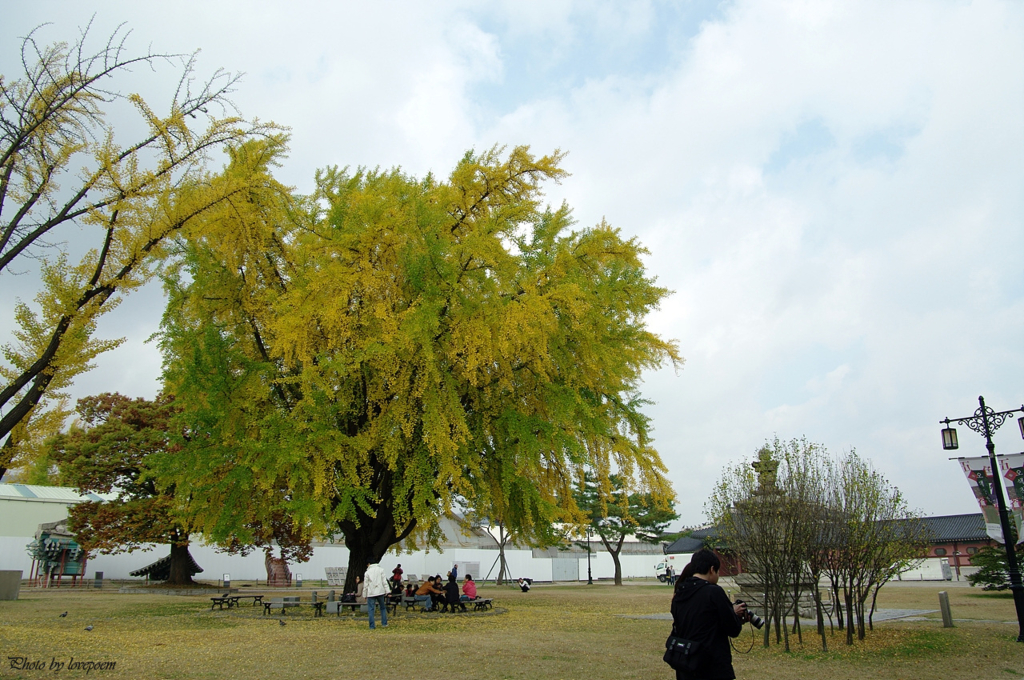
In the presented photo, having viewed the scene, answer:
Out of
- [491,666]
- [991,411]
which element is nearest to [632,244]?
[991,411]

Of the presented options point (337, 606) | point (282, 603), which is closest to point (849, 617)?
point (337, 606)

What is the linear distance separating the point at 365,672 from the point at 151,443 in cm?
2156

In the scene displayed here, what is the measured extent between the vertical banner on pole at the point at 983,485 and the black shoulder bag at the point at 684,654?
38.9 ft

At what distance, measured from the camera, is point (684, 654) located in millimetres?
4289

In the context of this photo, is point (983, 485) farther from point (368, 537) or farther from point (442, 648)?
point (368, 537)

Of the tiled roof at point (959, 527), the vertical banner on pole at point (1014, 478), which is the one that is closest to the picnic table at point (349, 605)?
the vertical banner on pole at point (1014, 478)

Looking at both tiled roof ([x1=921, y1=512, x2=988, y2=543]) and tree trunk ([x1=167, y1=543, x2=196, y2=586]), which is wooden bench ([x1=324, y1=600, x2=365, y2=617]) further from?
tiled roof ([x1=921, y1=512, x2=988, y2=543])

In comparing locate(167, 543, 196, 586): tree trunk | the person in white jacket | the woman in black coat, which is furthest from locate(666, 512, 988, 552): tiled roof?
the woman in black coat

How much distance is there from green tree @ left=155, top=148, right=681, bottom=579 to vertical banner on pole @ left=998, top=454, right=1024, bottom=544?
659 cm

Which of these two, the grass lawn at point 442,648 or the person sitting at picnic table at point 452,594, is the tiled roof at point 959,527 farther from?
the person sitting at picnic table at point 452,594

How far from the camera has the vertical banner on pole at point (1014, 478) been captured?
12.4 meters

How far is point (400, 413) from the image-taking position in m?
13.9

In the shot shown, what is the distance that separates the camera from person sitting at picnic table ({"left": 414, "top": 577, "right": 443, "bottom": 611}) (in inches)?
614

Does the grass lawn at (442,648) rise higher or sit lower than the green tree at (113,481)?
lower
